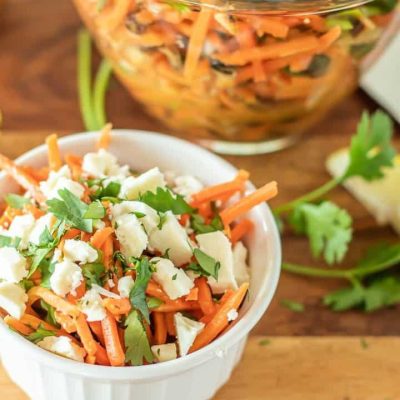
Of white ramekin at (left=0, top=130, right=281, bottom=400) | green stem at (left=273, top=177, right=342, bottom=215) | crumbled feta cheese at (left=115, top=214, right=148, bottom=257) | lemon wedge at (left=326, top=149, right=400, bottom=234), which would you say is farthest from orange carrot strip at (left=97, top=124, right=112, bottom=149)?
lemon wedge at (left=326, top=149, right=400, bottom=234)

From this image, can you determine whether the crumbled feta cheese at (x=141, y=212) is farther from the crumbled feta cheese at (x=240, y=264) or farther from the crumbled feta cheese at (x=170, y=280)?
the crumbled feta cheese at (x=240, y=264)

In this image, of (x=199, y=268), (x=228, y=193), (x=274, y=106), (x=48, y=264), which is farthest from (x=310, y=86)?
(x=48, y=264)

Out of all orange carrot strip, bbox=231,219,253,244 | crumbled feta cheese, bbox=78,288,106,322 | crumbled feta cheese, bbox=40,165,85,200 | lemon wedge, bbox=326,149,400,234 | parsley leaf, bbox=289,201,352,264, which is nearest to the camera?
crumbled feta cheese, bbox=78,288,106,322

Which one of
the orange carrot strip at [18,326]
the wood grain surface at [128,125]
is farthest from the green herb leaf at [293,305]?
the orange carrot strip at [18,326]

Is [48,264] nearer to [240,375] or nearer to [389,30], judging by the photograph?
[240,375]

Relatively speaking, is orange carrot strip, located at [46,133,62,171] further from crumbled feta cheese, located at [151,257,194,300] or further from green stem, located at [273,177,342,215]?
green stem, located at [273,177,342,215]

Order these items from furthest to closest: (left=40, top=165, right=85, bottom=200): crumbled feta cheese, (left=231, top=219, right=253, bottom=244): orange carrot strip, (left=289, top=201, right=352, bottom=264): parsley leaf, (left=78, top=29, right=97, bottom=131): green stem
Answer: (left=78, top=29, right=97, bottom=131): green stem
(left=289, top=201, right=352, bottom=264): parsley leaf
(left=231, top=219, right=253, bottom=244): orange carrot strip
(left=40, top=165, right=85, bottom=200): crumbled feta cheese

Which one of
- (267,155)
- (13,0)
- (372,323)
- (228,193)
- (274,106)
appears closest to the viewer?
(228,193)
